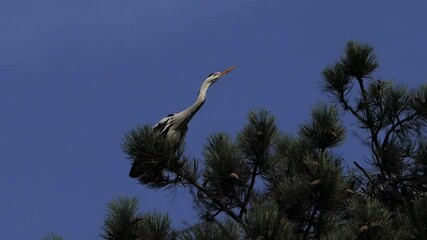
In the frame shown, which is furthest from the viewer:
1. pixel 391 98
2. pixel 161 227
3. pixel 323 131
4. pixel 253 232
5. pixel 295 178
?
pixel 391 98

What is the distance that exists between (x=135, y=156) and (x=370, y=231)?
74.0 inches

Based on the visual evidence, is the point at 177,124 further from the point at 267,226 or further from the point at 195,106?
the point at 267,226

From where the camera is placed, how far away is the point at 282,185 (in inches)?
352

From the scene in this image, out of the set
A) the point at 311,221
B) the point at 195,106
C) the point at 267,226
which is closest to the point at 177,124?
the point at 195,106

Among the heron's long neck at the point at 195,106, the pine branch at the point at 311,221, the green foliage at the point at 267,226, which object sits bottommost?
the green foliage at the point at 267,226

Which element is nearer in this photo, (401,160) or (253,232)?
(253,232)

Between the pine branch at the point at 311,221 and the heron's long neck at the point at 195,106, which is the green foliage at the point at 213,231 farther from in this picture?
the heron's long neck at the point at 195,106

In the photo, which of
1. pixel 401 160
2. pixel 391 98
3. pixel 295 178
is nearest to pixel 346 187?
pixel 295 178

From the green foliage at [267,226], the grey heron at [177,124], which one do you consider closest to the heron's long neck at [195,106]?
the grey heron at [177,124]

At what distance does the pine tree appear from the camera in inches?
328

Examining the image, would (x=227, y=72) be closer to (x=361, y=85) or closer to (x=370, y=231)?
(x=361, y=85)

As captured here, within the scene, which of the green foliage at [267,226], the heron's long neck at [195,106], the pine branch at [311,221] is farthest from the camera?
the heron's long neck at [195,106]

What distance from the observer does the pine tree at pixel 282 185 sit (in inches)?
328

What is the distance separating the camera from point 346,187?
→ 920 centimetres
